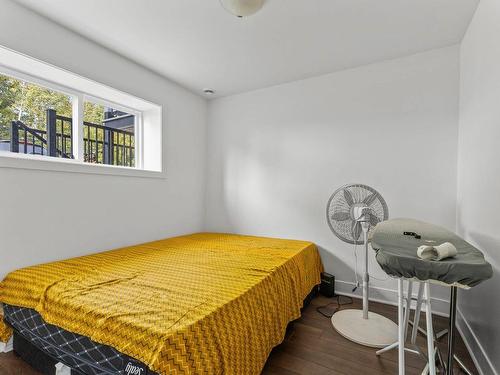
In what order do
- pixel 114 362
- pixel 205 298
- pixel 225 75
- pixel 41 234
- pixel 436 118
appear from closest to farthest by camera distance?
pixel 114 362 → pixel 205 298 → pixel 41 234 → pixel 436 118 → pixel 225 75

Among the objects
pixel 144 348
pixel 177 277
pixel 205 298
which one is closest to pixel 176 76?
pixel 177 277

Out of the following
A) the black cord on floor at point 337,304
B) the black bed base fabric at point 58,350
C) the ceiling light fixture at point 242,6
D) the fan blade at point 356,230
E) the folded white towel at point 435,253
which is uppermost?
the ceiling light fixture at point 242,6

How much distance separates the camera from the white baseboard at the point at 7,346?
1.53m

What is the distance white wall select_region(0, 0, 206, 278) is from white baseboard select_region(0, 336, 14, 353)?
17.4 inches

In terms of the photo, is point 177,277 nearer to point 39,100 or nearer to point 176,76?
point 39,100

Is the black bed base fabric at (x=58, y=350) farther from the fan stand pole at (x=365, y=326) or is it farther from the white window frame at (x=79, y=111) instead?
the fan stand pole at (x=365, y=326)

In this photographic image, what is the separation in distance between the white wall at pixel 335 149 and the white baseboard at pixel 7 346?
2.09 metres

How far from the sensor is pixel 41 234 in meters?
1.77

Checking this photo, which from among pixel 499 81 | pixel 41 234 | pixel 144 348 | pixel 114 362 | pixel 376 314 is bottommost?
pixel 376 314

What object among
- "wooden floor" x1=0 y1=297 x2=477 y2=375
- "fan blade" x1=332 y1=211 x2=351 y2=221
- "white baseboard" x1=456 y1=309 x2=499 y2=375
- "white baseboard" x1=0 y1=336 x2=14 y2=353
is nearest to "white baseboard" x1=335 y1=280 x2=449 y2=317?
"white baseboard" x1=456 y1=309 x2=499 y2=375

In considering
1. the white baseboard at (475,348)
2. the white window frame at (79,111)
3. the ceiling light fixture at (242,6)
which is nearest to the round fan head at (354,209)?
the white baseboard at (475,348)

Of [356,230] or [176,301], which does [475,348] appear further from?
[176,301]

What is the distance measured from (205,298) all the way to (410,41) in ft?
8.10

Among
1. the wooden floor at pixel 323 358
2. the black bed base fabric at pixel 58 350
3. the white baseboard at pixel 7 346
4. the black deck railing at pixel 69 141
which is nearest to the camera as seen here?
the black bed base fabric at pixel 58 350
